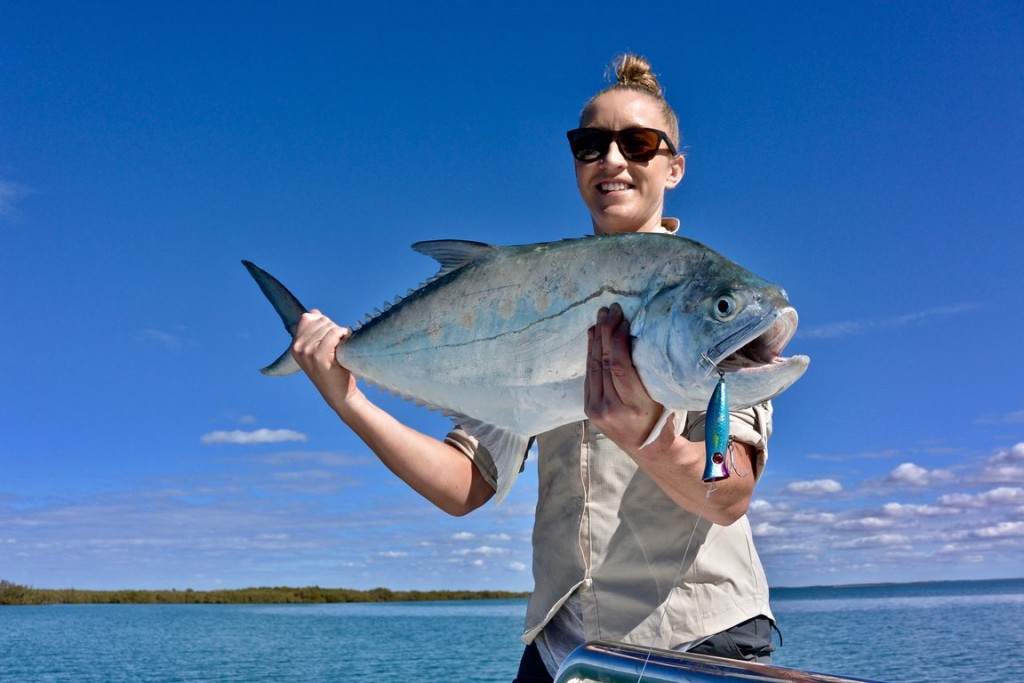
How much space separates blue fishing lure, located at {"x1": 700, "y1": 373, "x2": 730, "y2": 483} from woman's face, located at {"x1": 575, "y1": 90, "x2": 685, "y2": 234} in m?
1.36

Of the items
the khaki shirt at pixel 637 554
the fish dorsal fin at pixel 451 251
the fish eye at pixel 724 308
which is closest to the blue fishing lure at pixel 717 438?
the fish eye at pixel 724 308

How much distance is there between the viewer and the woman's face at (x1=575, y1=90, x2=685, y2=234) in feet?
11.0

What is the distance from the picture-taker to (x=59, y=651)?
128ft

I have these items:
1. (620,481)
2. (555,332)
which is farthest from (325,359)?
(620,481)

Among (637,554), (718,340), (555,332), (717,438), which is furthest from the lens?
(637,554)

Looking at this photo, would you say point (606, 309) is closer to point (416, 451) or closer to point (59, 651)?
point (416, 451)

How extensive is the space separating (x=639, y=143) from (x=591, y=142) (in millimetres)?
200

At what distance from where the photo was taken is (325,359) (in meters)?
3.45

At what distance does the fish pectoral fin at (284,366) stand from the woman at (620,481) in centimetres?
12

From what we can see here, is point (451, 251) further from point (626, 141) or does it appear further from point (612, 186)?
point (626, 141)

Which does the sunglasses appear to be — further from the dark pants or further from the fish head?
the dark pants

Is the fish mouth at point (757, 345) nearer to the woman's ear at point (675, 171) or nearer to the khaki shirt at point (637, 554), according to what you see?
the khaki shirt at point (637, 554)

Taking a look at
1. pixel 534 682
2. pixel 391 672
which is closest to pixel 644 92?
pixel 534 682

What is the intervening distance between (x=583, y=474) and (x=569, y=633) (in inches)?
23.6
